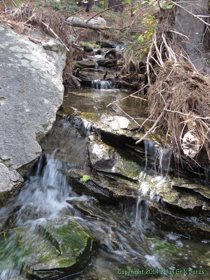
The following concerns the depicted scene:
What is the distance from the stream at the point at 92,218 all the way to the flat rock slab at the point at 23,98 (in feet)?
2.46

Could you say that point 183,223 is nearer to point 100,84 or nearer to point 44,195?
point 44,195

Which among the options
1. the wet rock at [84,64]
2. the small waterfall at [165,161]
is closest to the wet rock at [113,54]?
the wet rock at [84,64]

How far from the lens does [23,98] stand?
3191 millimetres

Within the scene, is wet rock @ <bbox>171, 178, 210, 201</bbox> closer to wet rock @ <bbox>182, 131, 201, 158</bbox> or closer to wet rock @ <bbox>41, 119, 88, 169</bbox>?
wet rock @ <bbox>182, 131, 201, 158</bbox>

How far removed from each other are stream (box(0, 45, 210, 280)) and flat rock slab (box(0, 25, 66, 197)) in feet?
2.46

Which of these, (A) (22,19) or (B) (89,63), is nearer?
(A) (22,19)

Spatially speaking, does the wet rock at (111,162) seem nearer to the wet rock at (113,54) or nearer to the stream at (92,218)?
the stream at (92,218)

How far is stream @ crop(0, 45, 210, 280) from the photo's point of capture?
7.50 feet

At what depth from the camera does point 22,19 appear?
5.12 meters

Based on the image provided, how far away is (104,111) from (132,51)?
3.13 metres

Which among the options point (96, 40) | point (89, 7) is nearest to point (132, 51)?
point (96, 40)

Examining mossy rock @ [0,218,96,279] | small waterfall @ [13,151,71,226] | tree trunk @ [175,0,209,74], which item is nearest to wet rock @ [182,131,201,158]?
mossy rock @ [0,218,96,279]

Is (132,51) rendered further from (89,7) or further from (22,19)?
(89,7)

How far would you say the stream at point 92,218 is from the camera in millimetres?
2287
